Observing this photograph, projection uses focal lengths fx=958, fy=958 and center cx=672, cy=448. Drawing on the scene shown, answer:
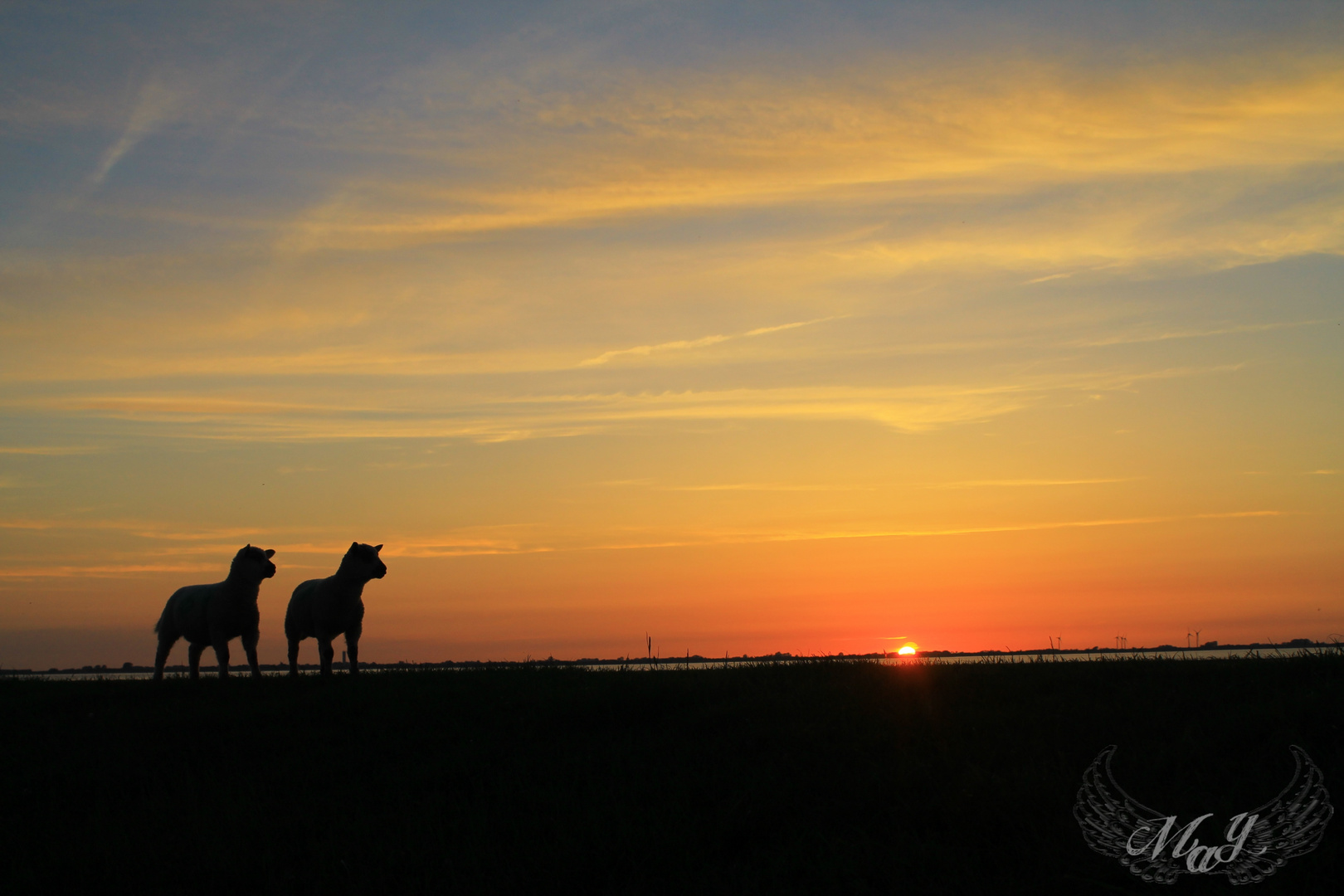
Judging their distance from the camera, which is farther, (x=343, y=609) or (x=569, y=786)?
(x=343, y=609)

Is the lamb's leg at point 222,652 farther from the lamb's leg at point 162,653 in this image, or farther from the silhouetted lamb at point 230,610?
the lamb's leg at point 162,653

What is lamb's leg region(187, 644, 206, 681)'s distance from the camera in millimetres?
21031

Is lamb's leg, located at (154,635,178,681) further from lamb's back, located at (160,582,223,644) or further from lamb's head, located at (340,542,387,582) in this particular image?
lamb's head, located at (340,542,387,582)

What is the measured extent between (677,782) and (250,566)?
12864 mm

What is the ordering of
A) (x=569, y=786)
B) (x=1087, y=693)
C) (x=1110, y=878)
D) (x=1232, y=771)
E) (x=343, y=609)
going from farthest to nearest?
1. (x=343, y=609)
2. (x=1087, y=693)
3. (x=569, y=786)
4. (x=1232, y=771)
5. (x=1110, y=878)

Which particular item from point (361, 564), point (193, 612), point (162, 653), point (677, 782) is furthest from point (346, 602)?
point (677, 782)

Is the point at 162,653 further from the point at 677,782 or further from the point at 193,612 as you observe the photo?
the point at 677,782

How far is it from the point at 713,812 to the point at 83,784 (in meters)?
9.05

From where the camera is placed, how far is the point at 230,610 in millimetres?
19938

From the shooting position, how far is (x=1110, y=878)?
8.49 meters

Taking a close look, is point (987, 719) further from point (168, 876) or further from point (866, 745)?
point (168, 876)

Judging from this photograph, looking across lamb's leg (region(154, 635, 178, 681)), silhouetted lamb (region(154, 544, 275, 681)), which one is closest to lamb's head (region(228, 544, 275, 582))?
silhouetted lamb (region(154, 544, 275, 681))

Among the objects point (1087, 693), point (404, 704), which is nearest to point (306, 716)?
point (404, 704)

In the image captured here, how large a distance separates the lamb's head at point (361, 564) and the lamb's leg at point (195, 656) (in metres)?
3.86
